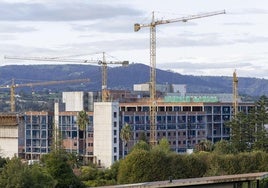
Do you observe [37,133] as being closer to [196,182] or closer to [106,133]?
[106,133]

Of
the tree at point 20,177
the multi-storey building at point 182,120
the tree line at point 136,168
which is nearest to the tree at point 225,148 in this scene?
the tree line at point 136,168

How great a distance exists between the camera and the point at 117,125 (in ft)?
403

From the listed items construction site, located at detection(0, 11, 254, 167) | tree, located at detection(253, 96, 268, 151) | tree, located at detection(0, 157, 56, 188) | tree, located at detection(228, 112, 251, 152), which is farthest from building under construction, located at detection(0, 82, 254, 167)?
tree, located at detection(0, 157, 56, 188)

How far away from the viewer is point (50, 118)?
13962cm

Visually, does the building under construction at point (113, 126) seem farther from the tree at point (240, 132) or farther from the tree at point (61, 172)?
the tree at point (61, 172)

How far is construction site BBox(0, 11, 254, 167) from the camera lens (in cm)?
12325

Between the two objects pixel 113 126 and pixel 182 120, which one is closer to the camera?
pixel 113 126

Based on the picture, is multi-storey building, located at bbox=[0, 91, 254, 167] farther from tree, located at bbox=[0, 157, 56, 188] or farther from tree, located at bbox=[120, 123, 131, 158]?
tree, located at bbox=[0, 157, 56, 188]

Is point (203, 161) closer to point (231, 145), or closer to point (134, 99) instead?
point (231, 145)

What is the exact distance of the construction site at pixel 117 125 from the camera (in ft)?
404

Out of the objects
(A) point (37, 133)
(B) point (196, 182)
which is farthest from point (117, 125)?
(B) point (196, 182)

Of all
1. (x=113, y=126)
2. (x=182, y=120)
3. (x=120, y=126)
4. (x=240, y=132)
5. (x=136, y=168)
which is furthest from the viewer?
(x=182, y=120)

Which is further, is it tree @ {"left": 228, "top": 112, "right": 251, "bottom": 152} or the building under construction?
the building under construction

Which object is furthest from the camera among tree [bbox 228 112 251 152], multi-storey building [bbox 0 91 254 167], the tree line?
multi-storey building [bbox 0 91 254 167]
